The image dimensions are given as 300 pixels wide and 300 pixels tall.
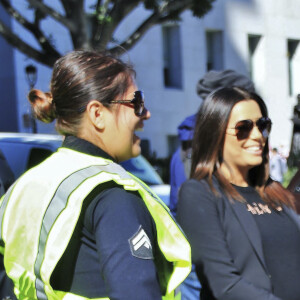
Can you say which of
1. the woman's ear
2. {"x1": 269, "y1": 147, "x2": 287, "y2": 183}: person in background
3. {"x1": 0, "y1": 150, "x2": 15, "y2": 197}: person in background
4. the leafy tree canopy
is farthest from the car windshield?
{"x1": 269, "y1": 147, "x2": 287, "y2": 183}: person in background

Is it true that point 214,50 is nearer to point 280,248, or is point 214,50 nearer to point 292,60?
point 292,60

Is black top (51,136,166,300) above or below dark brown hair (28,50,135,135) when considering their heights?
below

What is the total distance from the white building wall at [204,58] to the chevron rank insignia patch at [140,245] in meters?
14.6

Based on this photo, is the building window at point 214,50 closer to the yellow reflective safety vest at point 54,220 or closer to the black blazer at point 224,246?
the black blazer at point 224,246

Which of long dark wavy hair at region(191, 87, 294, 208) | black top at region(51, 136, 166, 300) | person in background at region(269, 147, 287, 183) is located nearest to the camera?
black top at region(51, 136, 166, 300)

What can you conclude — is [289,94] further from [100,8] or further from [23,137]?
[23,137]

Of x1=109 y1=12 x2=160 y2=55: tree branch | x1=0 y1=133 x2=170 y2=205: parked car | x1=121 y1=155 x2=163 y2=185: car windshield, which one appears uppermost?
x1=109 y1=12 x2=160 y2=55: tree branch

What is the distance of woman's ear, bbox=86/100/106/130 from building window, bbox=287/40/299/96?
22722 mm

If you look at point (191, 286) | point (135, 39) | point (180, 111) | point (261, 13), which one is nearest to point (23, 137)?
point (191, 286)

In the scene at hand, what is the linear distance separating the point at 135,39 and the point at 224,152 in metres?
9.66

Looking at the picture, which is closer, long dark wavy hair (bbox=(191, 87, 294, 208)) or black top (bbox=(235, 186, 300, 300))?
black top (bbox=(235, 186, 300, 300))

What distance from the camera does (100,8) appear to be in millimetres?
12039

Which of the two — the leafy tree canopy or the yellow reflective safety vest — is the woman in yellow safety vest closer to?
the yellow reflective safety vest

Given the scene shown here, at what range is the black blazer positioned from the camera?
2.39 m
